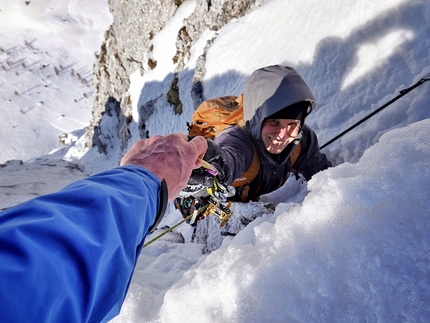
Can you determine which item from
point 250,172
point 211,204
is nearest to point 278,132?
point 250,172

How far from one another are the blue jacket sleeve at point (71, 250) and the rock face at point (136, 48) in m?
7.85

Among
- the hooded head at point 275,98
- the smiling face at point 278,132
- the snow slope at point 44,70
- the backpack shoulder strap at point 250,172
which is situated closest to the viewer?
the hooded head at point 275,98

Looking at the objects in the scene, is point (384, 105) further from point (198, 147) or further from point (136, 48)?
point (136, 48)

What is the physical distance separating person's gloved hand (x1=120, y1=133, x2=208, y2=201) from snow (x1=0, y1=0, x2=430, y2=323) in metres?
0.64

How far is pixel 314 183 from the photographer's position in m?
1.63

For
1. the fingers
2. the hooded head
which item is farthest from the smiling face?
the fingers

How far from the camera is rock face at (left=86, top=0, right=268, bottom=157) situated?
8.91 m

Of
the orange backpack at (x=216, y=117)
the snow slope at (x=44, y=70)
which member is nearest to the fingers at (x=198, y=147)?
the orange backpack at (x=216, y=117)

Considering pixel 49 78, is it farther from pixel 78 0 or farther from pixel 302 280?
pixel 302 280

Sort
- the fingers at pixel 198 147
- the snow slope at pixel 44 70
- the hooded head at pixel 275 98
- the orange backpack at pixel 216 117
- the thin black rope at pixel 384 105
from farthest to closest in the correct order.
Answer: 1. the snow slope at pixel 44 70
2. the orange backpack at pixel 216 117
3. the thin black rope at pixel 384 105
4. the hooded head at pixel 275 98
5. the fingers at pixel 198 147

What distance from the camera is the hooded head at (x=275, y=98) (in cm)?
220

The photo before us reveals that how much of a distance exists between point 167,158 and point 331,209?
0.88m

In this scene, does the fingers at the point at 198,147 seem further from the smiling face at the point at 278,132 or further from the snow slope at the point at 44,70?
the snow slope at the point at 44,70

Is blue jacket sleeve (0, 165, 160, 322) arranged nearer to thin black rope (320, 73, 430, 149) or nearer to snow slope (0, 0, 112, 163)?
thin black rope (320, 73, 430, 149)
